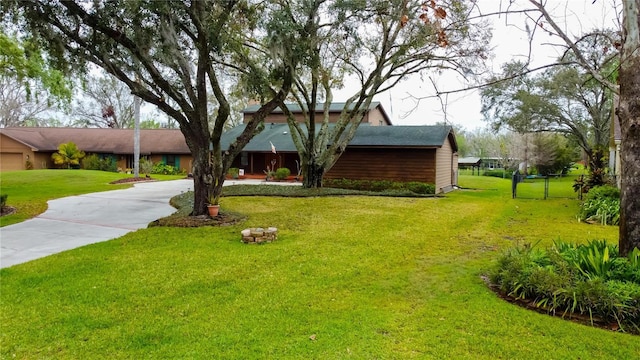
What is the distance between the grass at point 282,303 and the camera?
360 cm

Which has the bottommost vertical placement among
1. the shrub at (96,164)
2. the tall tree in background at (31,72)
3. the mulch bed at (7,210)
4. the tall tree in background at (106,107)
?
the mulch bed at (7,210)

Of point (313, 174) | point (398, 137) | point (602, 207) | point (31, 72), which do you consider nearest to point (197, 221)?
point (31, 72)

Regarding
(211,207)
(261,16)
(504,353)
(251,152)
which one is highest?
(261,16)

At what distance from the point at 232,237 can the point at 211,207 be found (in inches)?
79.5

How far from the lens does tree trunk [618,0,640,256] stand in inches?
192

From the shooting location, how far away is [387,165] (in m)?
20.3

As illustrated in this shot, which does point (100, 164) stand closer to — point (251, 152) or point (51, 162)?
point (51, 162)

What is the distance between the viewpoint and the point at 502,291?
509 cm

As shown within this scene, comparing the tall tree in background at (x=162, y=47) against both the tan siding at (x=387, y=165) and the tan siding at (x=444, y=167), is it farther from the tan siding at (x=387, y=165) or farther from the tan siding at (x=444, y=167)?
the tan siding at (x=444, y=167)

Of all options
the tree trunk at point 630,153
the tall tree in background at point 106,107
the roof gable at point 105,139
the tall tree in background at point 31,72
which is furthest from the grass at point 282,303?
the tall tree in background at point 106,107

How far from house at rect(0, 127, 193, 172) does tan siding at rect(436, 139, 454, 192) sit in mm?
19783

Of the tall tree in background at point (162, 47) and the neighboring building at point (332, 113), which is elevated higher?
the neighboring building at point (332, 113)

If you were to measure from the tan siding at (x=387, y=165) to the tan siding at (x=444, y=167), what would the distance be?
711 mm

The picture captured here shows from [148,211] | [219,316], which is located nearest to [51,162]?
[148,211]
